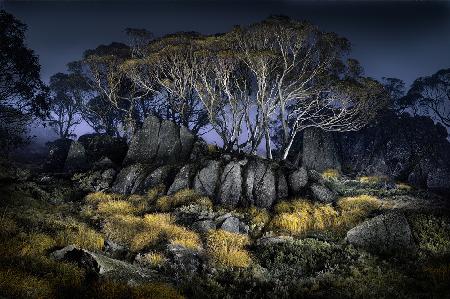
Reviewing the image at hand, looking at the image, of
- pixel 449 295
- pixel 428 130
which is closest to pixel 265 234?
pixel 449 295

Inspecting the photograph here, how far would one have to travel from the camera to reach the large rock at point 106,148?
3381cm

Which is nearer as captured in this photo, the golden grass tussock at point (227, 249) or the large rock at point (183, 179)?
the golden grass tussock at point (227, 249)

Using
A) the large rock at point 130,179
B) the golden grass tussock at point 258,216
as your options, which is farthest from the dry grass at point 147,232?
the large rock at point 130,179

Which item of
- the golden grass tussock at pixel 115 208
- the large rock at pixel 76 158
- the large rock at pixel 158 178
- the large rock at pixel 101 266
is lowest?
the large rock at pixel 101 266

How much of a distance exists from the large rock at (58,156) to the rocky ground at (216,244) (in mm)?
9888

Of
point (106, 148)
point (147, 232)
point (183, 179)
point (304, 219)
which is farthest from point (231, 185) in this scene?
point (106, 148)

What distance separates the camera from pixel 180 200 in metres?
22.4

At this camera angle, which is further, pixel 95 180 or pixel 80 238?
pixel 95 180

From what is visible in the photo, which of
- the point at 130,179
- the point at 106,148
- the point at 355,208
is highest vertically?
the point at 106,148

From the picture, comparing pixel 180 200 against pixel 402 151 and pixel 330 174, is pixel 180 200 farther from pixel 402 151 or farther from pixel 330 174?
pixel 402 151

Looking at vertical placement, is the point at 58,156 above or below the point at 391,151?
below

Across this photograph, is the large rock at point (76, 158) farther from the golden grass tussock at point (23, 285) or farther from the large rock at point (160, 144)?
the golden grass tussock at point (23, 285)

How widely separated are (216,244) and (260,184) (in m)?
8.02

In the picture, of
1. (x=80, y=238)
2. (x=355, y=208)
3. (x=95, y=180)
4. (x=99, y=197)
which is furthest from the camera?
(x=95, y=180)
